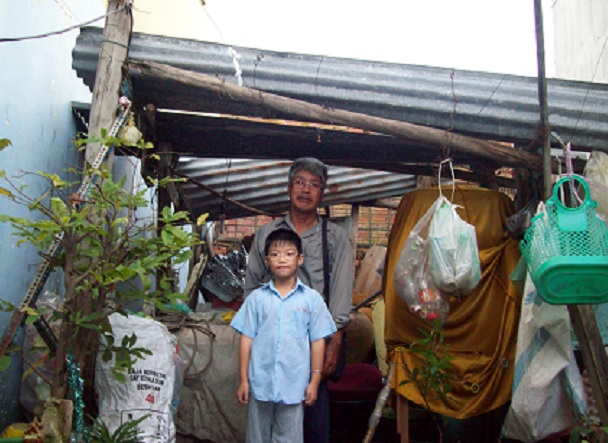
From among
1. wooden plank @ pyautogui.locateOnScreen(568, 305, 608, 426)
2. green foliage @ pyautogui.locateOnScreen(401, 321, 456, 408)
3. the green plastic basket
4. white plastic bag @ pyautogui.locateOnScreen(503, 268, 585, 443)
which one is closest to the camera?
the green plastic basket

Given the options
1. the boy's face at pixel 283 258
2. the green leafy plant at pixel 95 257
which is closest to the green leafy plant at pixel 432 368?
the boy's face at pixel 283 258

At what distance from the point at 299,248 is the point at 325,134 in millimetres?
1248

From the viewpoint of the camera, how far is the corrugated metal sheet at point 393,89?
3672 millimetres

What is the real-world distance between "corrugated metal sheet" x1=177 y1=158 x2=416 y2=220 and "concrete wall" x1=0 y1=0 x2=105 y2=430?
1.59 m

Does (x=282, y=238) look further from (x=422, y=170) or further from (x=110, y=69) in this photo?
(x=422, y=170)

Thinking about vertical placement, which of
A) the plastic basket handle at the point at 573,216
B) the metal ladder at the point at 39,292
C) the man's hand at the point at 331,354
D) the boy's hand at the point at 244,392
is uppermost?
the plastic basket handle at the point at 573,216

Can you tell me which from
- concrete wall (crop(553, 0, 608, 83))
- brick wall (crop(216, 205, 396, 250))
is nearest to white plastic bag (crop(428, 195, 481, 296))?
concrete wall (crop(553, 0, 608, 83))

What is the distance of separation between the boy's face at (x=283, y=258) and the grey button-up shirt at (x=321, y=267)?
1.23 feet

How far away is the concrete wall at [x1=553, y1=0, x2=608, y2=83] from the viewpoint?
5617 millimetres

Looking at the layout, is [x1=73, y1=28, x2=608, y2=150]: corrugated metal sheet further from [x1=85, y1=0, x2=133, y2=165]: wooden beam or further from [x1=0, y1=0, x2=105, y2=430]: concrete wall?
[x1=0, y1=0, x2=105, y2=430]: concrete wall

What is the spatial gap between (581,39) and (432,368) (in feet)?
15.2

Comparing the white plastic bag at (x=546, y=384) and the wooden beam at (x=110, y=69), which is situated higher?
the wooden beam at (x=110, y=69)

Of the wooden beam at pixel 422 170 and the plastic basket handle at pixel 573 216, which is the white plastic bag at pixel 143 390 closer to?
the plastic basket handle at pixel 573 216

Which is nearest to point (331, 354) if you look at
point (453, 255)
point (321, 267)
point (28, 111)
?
point (321, 267)
